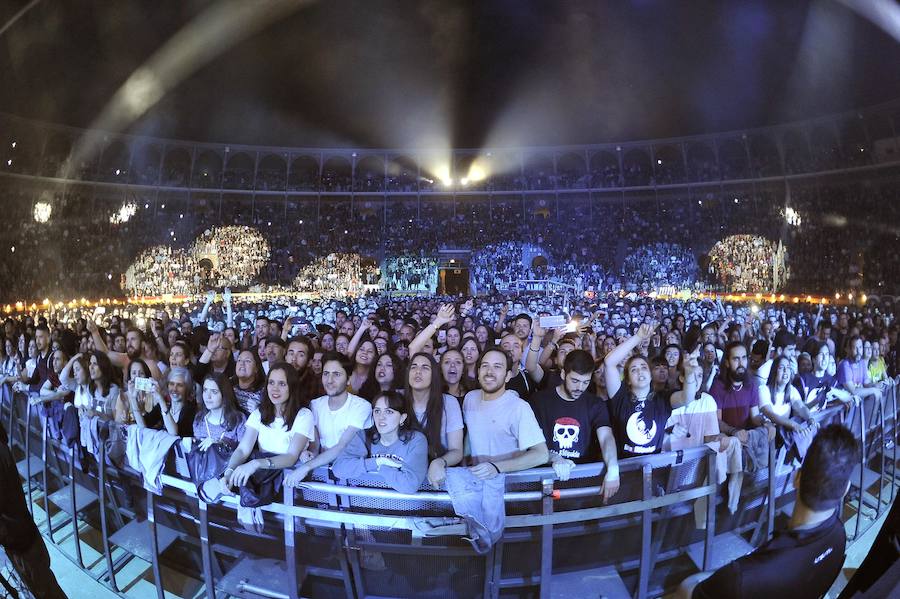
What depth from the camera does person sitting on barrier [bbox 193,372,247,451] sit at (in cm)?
293

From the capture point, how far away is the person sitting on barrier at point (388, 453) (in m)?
2.12

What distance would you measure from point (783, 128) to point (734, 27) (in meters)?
1.98

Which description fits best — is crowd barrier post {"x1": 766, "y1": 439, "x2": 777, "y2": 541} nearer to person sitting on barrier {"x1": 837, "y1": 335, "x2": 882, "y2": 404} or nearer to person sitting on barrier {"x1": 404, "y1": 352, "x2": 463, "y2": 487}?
person sitting on barrier {"x1": 404, "y1": 352, "x2": 463, "y2": 487}

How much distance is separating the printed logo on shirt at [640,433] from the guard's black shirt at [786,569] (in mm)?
1482

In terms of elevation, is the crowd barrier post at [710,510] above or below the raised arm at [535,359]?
below

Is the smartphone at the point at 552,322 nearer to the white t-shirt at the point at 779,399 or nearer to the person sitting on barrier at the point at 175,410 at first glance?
the white t-shirt at the point at 779,399

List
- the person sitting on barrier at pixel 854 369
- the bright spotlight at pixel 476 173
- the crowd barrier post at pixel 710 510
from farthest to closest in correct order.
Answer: the bright spotlight at pixel 476 173
the person sitting on barrier at pixel 854 369
the crowd barrier post at pixel 710 510

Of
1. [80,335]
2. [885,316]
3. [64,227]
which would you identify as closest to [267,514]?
[885,316]

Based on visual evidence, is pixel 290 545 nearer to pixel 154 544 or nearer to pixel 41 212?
pixel 154 544

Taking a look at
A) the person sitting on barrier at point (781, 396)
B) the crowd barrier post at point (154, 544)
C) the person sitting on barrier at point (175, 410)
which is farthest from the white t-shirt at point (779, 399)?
the person sitting on barrier at point (175, 410)

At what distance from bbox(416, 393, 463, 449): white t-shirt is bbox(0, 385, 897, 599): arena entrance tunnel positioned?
50cm

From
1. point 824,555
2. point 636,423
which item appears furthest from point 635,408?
point 824,555

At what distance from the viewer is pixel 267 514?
88.7 inches

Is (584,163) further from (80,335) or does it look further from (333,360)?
(333,360)
